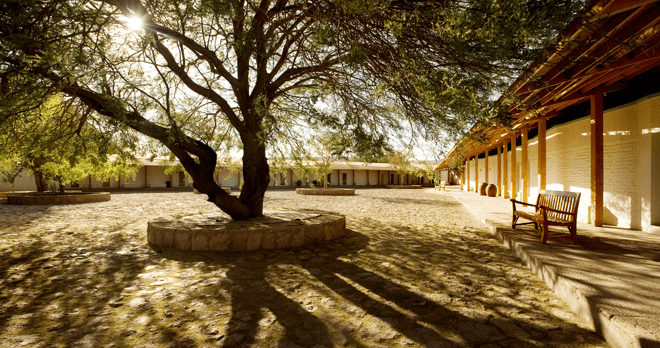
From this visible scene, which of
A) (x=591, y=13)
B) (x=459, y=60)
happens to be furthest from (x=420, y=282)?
(x=591, y=13)

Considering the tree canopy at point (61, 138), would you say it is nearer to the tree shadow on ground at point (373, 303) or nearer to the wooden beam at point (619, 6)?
the tree shadow on ground at point (373, 303)

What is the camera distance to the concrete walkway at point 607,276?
2363mm

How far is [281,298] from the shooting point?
3.38m

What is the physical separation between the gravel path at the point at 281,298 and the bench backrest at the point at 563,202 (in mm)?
1190

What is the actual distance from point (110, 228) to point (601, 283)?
9.30 m

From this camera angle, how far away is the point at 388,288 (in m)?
3.66

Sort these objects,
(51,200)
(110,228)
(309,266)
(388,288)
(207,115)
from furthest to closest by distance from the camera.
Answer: (51,200) < (207,115) < (110,228) < (309,266) < (388,288)

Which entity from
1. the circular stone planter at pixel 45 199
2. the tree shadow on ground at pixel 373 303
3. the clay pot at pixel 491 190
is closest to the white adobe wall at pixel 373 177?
the clay pot at pixel 491 190

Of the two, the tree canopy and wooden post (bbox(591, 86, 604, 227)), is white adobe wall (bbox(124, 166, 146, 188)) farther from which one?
Result: wooden post (bbox(591, 86, 604, 227))

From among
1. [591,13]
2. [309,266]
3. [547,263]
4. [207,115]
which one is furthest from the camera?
[207,115]

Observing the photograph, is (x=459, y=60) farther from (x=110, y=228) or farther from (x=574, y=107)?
(x=110, y=228)

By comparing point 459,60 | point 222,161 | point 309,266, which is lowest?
point 309,266

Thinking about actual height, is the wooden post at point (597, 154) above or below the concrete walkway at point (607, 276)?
above

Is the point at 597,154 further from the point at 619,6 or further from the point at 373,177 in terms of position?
the point at 373,177
